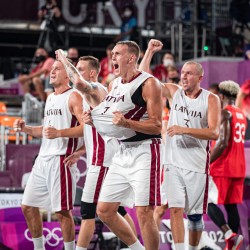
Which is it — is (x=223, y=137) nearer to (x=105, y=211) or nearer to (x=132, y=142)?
(x=132, y=142)

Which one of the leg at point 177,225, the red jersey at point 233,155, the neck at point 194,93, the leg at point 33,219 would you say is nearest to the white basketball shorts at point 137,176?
the leg at point 177,225

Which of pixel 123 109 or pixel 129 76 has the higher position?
pixel 129 76

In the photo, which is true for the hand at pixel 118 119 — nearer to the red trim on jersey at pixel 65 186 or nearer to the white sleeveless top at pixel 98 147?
the white sleeveless top at pixel 98 147

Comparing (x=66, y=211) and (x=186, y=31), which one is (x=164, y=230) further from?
(x=186, y=31)

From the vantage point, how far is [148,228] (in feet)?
28.1

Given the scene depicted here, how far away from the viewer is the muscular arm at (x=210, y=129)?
8961 millimetres

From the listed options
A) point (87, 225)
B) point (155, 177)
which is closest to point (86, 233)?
point (87, 225)

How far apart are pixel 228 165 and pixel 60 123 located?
2439mm

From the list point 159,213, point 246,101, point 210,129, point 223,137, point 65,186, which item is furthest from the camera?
point 246,101

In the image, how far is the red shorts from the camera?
1109 cm

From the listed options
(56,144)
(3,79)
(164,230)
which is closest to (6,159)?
(164,230)

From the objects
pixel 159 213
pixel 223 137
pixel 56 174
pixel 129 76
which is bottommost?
pixel 159 213

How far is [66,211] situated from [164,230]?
2.46 metres

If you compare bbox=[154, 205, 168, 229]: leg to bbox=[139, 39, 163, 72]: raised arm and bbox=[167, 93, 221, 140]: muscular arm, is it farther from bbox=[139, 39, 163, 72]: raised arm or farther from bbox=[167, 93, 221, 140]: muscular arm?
bbox=[139, 39, 163, 72]: raised arm
